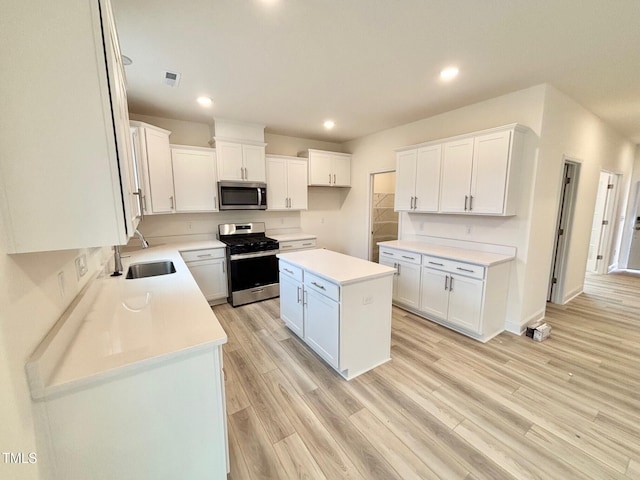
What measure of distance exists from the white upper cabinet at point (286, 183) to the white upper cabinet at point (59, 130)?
348cm

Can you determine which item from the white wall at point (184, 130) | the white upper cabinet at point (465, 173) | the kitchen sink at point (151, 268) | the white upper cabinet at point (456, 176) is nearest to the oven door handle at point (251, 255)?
the kitchen sink at point (151, 268)

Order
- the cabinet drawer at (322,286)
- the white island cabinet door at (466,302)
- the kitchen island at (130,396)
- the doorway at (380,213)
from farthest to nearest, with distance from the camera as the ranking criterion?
the doorway at (380,213)
the white island cabinet door at (466,302)
the cabinet drawer at (322,286)
the kitchen island at (130,396)

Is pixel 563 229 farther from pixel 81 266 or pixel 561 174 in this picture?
pixel 81 266

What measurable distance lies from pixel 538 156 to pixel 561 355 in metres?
2.05

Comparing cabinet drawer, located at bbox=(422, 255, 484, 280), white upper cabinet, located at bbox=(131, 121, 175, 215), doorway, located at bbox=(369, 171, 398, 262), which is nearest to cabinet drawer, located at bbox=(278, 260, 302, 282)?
cabinet drawer, located at bbox=(422, 255, 484, 280)

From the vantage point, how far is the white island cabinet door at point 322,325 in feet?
7.41

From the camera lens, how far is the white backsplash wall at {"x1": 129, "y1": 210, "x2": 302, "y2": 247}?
12.4 ft

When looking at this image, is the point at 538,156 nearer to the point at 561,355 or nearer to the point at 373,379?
the point at 561,355

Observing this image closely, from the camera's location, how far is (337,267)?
8.15 feet

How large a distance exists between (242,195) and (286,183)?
84 centimetres

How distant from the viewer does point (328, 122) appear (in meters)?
4.03

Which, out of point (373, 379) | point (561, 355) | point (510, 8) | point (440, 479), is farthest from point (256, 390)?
point (510, 8)

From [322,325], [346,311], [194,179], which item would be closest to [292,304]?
[322,325]

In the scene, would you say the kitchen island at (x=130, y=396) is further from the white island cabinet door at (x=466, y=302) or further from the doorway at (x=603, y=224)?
the doorway at (x=603, y=224)
